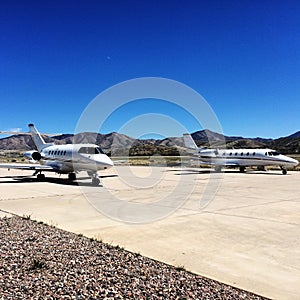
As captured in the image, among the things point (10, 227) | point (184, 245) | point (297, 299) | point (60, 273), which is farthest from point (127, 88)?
point (297, 299)

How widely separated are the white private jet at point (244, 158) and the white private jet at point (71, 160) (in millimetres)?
18065

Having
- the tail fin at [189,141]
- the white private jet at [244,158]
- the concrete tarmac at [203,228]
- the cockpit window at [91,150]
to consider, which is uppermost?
the tail fin at [189,141]

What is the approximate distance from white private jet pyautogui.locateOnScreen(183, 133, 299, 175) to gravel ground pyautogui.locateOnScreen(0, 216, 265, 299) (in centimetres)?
2816

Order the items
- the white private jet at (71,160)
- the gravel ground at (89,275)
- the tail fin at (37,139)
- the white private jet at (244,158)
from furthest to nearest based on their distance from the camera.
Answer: the white private jet at (244,158), the tail fin at (37,139), the white private jet at (71,160), the gravel ground at (89,275)

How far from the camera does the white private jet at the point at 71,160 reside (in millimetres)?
19234

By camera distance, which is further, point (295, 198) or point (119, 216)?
point (295, 198)

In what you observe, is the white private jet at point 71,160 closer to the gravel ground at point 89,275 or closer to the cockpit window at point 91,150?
the cockpit window at point 91,150

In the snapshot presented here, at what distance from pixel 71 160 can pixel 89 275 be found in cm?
1702

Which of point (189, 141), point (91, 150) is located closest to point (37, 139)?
point (91, 150)

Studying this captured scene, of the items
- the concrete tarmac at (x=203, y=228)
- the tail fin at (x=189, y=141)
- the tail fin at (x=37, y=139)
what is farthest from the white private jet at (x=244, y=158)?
the tail fin at (x=37, y=139)

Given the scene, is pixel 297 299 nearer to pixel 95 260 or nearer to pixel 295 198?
pixel 95 260

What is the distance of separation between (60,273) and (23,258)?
110cm

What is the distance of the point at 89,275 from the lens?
480 cm

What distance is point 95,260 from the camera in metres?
5.50
